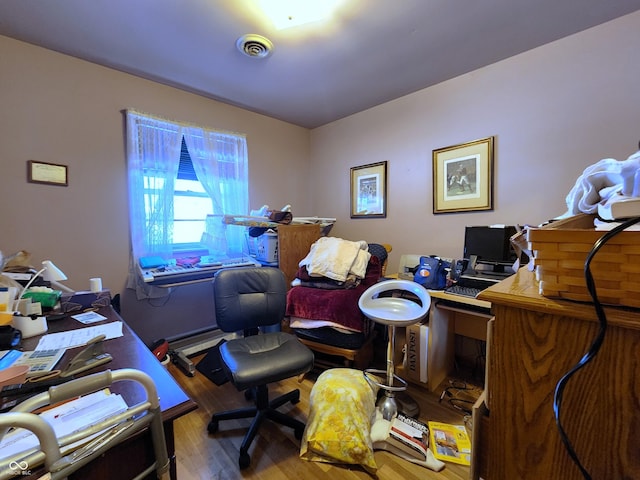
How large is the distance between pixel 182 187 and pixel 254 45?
1.45m

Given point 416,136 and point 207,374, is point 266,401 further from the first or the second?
point 416,136

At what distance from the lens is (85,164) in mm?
2123

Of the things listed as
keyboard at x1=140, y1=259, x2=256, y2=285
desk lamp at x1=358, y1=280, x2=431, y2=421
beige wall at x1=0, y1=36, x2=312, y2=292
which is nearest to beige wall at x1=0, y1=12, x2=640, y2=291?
beige wall at x1=0, y1=36, x2=312, y2=292

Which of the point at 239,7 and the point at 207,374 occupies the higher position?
the point at 239,7

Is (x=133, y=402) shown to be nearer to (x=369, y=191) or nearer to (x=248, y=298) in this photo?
(x=248, y=298)

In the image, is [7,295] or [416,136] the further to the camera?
[416,136]

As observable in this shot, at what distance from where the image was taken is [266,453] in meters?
1.49

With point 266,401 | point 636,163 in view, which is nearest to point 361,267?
point 266,401

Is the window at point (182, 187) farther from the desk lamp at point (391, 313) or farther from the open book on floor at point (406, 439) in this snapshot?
the open book on floor at point (406, 439)

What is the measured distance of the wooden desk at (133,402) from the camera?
665 millimetres

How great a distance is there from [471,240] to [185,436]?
236 centimetres

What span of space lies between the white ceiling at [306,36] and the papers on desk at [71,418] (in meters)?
1.92

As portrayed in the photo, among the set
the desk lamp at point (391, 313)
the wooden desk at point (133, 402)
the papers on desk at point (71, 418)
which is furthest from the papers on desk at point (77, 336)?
the desk lamp at point (391, 313)

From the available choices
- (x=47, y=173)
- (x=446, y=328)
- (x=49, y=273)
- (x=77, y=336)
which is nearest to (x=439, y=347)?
(x=446, y=328)
